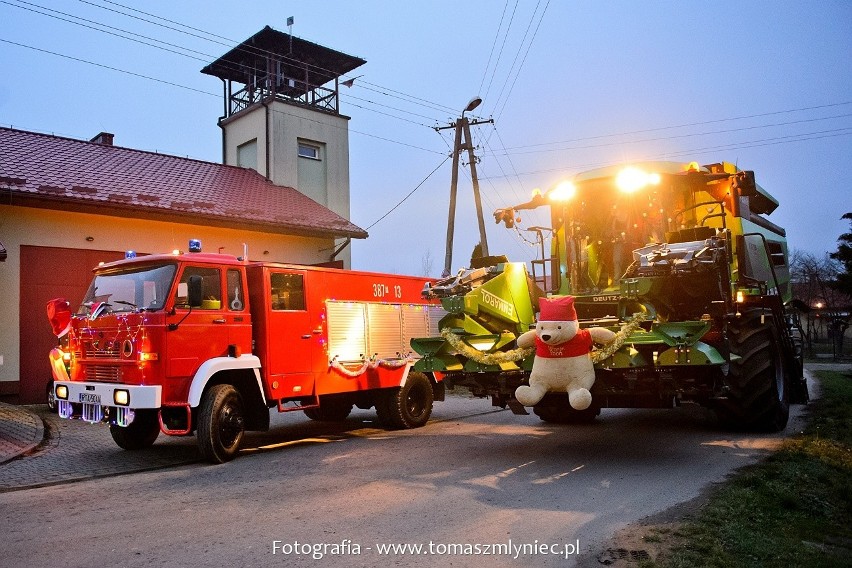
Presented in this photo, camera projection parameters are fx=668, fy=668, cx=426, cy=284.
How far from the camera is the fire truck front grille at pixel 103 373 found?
26.9 ft

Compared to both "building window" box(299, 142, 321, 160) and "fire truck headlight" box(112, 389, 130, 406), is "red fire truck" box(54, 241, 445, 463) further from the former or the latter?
"building window" box(299, 142, 321, 160)

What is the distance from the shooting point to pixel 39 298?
13797mm

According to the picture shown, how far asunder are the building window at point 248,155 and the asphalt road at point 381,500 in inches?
594

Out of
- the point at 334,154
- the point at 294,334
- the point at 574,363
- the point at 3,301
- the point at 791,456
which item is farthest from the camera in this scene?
the point at 334,154

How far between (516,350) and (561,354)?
25.4 inches

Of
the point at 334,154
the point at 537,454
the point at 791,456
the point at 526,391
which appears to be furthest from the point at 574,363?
the point at 334,154

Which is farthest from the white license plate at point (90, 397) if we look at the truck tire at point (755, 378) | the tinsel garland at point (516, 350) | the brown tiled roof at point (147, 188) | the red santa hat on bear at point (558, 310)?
the truck tire at point (755, 378)

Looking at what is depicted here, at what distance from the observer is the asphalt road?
15.6ft

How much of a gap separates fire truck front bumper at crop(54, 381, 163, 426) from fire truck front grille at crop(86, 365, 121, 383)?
11 centimetres

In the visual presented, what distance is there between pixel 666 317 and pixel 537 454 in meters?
2.31

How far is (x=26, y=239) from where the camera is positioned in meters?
13.7

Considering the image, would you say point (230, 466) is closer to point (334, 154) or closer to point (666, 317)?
point (666, 317)

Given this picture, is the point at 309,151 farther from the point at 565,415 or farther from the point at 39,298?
the point at 565,415

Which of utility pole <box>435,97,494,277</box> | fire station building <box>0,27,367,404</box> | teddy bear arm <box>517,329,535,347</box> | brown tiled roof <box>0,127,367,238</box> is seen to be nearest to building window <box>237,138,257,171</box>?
fire station building <box>0,27,367,404</box>
